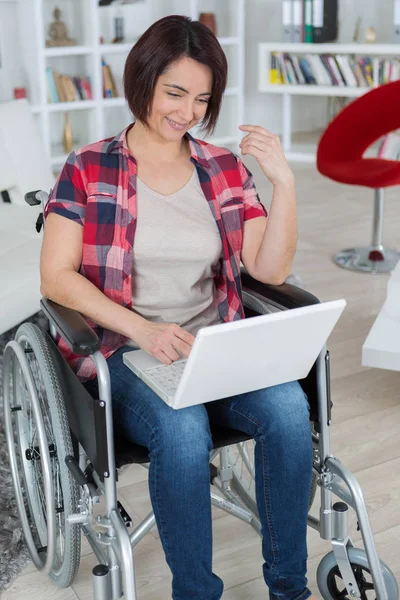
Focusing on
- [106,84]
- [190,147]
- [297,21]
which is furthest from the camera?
[297,21]

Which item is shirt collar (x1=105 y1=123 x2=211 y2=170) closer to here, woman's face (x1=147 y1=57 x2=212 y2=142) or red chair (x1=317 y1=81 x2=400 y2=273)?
woman's face (x1=147 y1=57 x2=212 y2=142)

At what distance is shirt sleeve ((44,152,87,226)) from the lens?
1560mm

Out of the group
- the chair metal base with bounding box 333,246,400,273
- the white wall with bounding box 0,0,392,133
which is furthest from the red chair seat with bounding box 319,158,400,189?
the white wall with bounding box 0,0,392,133

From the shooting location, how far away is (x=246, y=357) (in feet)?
4.29

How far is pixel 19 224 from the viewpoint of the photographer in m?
2.84

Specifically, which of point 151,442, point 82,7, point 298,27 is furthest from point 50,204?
point 298,27

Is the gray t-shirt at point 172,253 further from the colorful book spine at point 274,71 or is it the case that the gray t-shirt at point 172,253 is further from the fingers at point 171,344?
the colorful book spine at point 274,71

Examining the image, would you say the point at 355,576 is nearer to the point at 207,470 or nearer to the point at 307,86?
the point at 207,470

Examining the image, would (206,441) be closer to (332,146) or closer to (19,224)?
(19,224)

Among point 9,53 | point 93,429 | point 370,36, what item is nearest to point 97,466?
point 93,429

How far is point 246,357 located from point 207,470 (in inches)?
8.6

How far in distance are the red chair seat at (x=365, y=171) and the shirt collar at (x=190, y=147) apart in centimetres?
193

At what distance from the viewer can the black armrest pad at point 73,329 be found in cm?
133

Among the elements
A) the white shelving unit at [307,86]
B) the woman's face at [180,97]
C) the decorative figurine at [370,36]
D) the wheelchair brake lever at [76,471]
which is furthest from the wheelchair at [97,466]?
the decorative figurine at [370,36]
